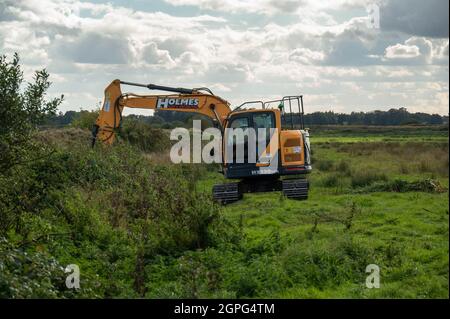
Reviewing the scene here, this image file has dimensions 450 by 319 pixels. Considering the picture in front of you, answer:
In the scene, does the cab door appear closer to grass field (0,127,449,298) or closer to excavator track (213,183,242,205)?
excavator track (213,183,242,205)

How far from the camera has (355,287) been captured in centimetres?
1008

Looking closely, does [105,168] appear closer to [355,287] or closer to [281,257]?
[281,257]

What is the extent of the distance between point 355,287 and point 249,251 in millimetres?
2726

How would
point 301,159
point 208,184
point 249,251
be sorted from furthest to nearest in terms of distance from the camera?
1. point 208,184
2. point 301,159
3. point 249,251

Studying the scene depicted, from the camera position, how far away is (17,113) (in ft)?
35.2

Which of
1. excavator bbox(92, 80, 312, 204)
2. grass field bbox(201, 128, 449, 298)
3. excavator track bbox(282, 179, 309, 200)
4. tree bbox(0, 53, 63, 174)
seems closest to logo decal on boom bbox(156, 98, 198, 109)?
excavator bbox(92, 80, 312, 204)

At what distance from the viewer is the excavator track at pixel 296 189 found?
20.3 metres

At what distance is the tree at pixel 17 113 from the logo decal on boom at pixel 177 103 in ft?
34.5

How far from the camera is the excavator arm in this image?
70.6ft

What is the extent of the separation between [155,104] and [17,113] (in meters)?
11.4

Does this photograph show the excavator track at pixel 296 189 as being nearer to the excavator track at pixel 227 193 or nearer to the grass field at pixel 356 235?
the grass field at pixel 356 235

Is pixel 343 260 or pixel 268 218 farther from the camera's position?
pixel 268 218

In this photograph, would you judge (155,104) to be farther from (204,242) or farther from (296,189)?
(204,242)
